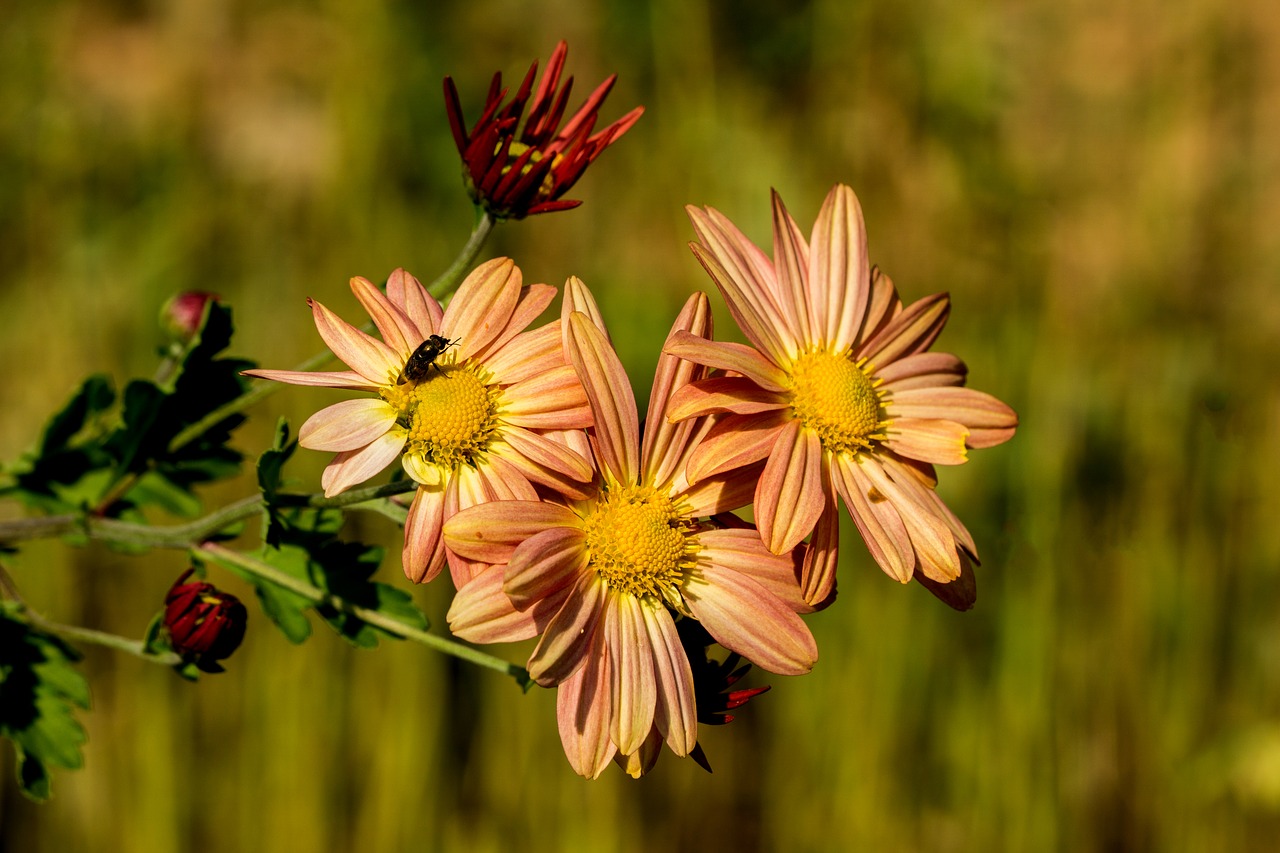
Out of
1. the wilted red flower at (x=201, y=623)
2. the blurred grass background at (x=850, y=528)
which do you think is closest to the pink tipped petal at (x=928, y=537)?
the wilted red flower at (x=201, y=623)

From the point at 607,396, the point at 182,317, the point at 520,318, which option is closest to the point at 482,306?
the point at 520,318

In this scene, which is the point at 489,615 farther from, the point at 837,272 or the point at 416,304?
the point at 837,272

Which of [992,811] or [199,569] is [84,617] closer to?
[199,569]

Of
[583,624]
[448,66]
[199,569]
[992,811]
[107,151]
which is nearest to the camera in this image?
[583,624]

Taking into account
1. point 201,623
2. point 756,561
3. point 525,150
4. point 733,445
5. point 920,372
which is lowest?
point 201,623

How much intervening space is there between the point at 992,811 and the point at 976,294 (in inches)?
54.0

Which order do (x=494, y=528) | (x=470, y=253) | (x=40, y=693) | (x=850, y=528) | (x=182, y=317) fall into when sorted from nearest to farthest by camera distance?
(x=494, y=528), (x=470, y=253), (x=40, y=693), (x=182, y=317), (x=850, y=528)

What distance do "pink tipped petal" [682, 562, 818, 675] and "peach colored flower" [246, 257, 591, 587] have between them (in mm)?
152

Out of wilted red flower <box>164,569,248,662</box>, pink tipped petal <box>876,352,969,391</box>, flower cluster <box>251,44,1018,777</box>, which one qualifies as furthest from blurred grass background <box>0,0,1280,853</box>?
flower cluster <box>251,44,1018,777</box>

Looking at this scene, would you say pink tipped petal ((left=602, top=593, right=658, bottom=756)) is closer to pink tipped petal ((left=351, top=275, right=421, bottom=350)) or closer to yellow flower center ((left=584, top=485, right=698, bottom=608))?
yellow flower center ((left=584, top=485, right=698, bottom=608))

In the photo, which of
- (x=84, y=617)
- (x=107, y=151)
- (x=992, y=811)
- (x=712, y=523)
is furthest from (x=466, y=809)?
(x=107, y=151)

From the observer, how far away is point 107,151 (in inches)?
146

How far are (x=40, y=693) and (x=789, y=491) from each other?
2.89 feet

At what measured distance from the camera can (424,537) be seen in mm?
874
